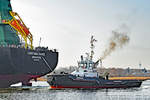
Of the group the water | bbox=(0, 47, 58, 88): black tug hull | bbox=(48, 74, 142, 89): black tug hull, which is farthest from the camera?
bbox=(0, 47, 58, 88): black tug hull

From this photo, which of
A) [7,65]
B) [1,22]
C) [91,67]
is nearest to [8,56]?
[7,65]

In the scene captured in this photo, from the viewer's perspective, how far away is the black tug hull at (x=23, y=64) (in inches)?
1998

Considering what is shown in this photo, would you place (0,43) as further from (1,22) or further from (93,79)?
(93,79)

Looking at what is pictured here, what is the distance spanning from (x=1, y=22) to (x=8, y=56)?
35.9ft

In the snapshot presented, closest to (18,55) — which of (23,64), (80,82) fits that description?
(23,64)

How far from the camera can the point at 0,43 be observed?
2258 inches

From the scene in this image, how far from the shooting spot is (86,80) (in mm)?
51562

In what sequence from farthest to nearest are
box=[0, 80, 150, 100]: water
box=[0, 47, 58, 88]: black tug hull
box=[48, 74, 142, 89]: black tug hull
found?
box=[0, 47, 58, 88]: black tug hull < box=[48, 74, 142, 89]: black tug hull < box=[0, 80, 150, 100]: water

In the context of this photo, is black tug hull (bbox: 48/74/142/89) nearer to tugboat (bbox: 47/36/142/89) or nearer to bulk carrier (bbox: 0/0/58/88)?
tugboat (bbox: 47/36/142/89)

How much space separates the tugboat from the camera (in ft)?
164

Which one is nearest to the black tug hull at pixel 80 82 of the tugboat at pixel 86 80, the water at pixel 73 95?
the tugboat at pixel 86 80

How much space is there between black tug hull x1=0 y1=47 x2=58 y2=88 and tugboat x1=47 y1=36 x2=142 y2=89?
4966mm

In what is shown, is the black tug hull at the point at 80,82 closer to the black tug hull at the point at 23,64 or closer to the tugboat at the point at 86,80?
the tugboat at the point at 86,80

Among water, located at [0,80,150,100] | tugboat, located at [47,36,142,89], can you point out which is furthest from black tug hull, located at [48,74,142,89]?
water, located at [0,80,150,100]
